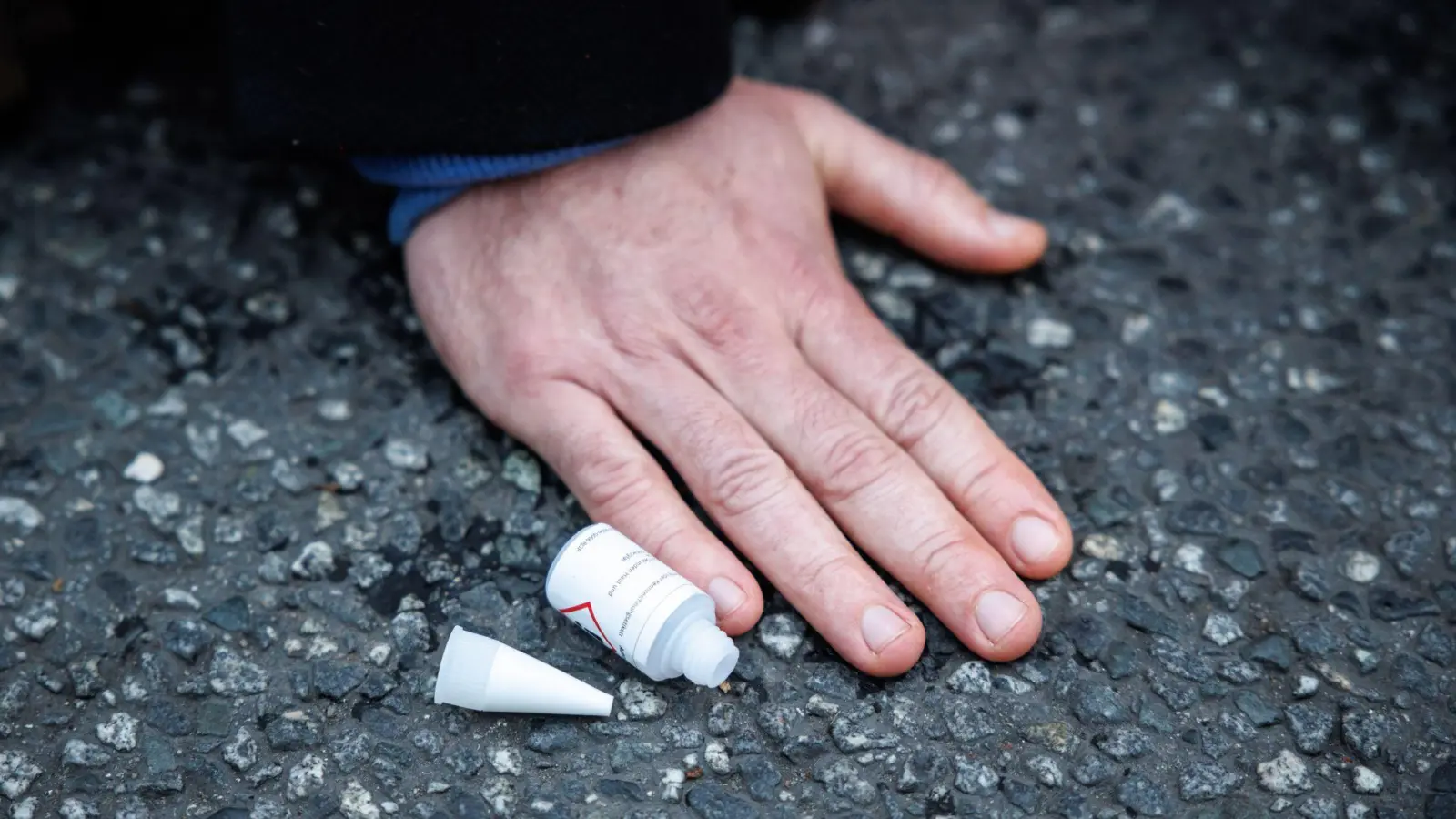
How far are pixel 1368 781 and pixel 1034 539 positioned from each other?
45 cm

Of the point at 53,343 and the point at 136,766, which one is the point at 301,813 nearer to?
the point at 136,766

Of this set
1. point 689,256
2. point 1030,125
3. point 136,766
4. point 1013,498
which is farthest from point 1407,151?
point 136,766

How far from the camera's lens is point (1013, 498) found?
1523 mm

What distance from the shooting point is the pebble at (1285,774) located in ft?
4.43

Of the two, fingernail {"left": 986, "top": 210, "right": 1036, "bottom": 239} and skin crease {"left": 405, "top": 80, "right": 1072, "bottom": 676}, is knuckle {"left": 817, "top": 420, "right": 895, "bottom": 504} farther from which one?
fingernail {"left": 986, "top": 210, "right": 1036, "bottom": 239}

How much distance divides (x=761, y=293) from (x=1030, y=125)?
0.77 metres

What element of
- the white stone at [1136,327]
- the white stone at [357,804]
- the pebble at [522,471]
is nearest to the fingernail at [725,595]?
the pebble at [522,471]

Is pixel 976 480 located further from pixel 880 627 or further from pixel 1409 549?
pixel 1409 549

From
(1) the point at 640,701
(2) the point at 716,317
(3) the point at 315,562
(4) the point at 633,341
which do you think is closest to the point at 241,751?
(3) the point at 315,562

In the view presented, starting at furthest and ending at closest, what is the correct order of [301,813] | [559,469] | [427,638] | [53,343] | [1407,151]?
1. [1407,151]
2. [53,343]
3. [559,469]
4. [427,638]
5. [301,813]

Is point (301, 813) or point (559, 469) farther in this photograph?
point (559, 469)

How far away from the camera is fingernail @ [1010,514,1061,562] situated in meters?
1.50

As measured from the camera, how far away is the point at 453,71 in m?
1.58

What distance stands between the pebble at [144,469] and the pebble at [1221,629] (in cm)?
138
